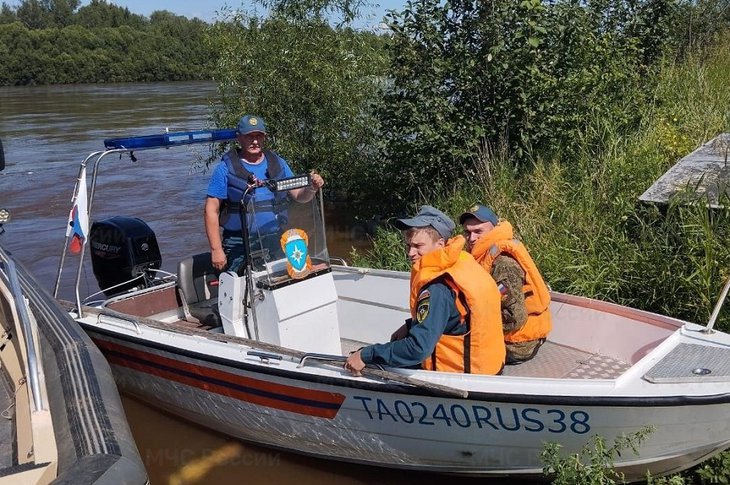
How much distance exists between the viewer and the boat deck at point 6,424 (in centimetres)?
276

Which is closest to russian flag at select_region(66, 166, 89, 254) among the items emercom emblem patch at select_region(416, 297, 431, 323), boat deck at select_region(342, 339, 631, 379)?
emercom emblem patch at select_region(416, 297, 431, 323)

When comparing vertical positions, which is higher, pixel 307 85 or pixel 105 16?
pixel 105 16

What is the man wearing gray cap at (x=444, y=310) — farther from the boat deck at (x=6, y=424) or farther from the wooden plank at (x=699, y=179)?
the wooden plank at (x=699, y=179)

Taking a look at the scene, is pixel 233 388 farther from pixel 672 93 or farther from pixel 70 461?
pixel 672 93

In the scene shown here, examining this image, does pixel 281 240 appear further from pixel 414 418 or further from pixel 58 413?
pixel 58 413

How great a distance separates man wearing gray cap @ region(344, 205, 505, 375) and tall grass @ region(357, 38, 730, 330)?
5.70 ft

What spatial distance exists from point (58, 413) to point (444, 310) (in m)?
1.71

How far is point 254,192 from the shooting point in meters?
4.40

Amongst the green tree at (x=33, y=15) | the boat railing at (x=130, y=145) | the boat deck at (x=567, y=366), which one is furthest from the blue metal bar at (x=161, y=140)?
the green tree at (x=33, y=15)

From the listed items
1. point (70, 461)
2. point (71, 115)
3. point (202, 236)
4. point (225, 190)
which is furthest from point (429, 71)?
point (71, 115)

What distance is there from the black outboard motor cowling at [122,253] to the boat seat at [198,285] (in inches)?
23.2

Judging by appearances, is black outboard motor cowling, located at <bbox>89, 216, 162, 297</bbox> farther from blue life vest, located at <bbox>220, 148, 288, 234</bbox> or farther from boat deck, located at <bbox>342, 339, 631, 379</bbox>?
boat deck, located at <bbox>342, 339, 631, 379</bbox>

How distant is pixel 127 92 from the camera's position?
37500mm

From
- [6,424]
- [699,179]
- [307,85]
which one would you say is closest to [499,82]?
[699,179]
